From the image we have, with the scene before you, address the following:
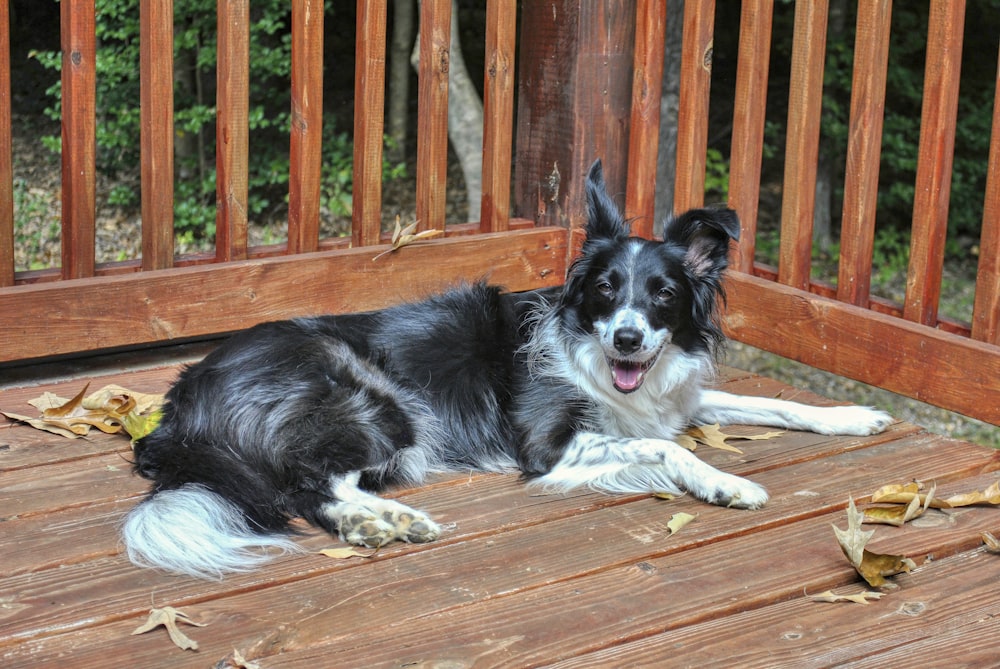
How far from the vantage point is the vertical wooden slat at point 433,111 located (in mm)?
4574

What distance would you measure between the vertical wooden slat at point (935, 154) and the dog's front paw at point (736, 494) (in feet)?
3.57

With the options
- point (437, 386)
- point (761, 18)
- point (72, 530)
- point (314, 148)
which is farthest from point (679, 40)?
point (72, 530)

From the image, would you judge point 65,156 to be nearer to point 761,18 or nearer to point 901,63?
point 761,18

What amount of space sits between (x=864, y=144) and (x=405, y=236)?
5.85 feet

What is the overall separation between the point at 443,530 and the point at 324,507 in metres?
0.34

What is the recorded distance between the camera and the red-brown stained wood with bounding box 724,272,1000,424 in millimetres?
3891

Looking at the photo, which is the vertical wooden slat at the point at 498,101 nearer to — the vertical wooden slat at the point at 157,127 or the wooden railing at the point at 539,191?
the wooden railing at the point at 539,191

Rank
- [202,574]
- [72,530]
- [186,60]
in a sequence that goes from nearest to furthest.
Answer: [202,574] < [72,530] < [186,60]

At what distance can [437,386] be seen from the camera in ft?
12.7

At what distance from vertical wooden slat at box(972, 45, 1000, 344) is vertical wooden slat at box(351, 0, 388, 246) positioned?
7.11ft

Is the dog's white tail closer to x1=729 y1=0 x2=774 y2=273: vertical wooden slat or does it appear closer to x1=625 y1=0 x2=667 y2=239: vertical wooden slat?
x1=729 y1=0 x2=774 y2=273: vertical wooden slat

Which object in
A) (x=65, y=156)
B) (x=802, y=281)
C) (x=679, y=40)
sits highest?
(x=679, y=40)

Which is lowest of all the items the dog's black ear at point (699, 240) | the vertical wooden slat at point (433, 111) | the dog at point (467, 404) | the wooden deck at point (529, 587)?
the wooden deck at point (529, 587)

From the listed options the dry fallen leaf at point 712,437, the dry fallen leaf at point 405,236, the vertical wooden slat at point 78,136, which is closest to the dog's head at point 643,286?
the dry fallen leaf at point 712,437
